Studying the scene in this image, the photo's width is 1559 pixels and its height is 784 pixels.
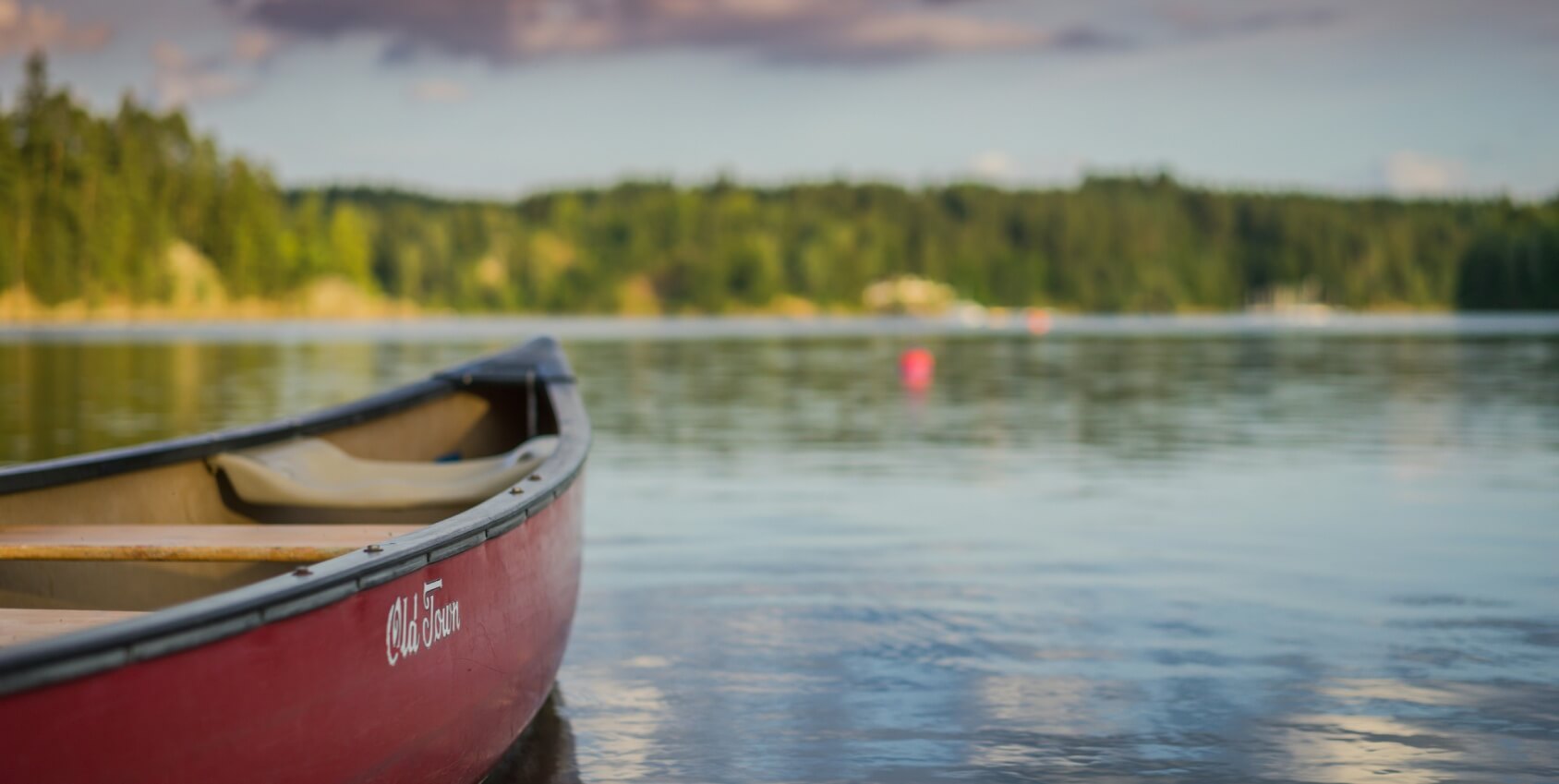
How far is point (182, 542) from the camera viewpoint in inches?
282

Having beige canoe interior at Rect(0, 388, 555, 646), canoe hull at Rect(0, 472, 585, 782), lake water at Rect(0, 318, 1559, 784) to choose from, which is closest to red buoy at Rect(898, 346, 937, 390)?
lake water at Rect(0, 318, 1559, 784)

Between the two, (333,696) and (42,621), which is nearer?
(333,696)

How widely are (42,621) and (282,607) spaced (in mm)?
1457

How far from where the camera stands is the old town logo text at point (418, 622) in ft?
18.1

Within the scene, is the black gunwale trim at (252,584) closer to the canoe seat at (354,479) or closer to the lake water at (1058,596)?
the canoe seat at (354,479)

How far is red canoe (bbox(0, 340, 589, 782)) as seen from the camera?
168 inches

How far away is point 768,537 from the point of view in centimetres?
1535

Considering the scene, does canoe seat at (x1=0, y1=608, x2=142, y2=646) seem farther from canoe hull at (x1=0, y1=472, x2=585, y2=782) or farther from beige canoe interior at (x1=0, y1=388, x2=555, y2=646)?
canoe hull at (x1=0, y1=472, x2=585, y2=782)

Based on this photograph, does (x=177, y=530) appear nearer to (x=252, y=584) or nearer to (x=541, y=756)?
→ (x=252, y=584)

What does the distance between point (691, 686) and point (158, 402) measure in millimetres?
30011

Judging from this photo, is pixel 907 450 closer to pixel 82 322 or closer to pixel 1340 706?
pixel 1340 706

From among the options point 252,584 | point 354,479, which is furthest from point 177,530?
point 354,479

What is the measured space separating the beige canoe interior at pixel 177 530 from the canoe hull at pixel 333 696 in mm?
797

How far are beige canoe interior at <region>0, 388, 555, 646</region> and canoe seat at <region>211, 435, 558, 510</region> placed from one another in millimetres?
14
